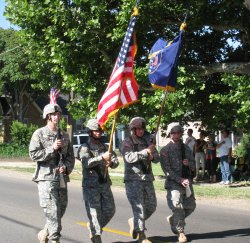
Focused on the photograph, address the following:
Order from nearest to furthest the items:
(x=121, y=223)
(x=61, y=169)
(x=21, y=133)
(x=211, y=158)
A: 1. (x=61, y=169)
2. (x=121, y=223)
3. (x=211, y=158)
4. (x=21, y=133)

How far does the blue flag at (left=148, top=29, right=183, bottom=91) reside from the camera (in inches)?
330

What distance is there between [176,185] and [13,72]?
33.9 metres

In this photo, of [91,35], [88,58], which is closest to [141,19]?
[91,35]

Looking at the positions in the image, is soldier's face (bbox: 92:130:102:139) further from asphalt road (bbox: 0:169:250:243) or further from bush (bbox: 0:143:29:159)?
bush (bbox: 0:143:29:159)

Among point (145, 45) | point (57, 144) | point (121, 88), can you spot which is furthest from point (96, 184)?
point (145, 45)

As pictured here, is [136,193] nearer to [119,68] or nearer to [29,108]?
[119,68]

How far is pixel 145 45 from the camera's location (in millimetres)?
16469

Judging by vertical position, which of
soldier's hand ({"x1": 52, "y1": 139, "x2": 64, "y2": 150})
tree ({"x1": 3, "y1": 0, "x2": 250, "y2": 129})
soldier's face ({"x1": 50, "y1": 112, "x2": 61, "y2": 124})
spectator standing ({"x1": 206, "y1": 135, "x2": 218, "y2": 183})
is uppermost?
tree ({"x1": 3, "y1": 0, "x2": 250, "y2": 129})

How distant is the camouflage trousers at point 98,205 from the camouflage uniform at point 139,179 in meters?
0.42

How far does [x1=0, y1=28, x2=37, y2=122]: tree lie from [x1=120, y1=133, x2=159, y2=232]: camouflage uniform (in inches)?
1228

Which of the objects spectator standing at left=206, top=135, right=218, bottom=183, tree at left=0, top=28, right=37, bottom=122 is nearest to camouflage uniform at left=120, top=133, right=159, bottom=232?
spectator standing at left=206, top=135, right=218, bottom=183

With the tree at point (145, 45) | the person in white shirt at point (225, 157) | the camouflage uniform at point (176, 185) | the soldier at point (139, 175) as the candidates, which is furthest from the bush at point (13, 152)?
the soldier at point (139, 175)

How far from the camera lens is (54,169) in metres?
7.33

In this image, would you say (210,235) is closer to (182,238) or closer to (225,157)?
(182,238)
